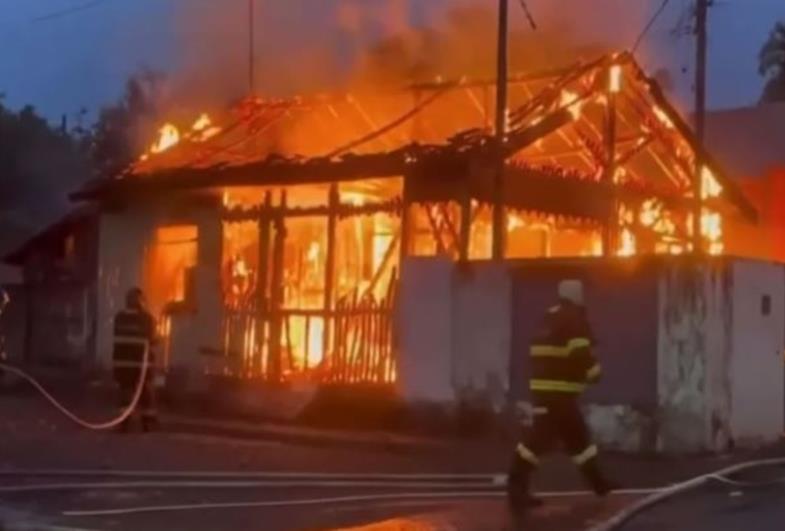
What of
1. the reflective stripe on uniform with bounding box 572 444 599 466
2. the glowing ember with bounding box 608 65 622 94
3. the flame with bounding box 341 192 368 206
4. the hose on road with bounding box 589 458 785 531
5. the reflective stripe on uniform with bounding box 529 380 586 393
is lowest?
the hose on road with bounding box 589 458 785 531

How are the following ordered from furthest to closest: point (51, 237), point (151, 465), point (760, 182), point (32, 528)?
point (760, 182)
point (51, 237)
point (151, 465)
point (32, 528)

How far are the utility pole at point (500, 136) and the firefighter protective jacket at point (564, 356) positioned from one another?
24.9 feet

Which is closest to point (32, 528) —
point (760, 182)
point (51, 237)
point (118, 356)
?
point (118, 356)

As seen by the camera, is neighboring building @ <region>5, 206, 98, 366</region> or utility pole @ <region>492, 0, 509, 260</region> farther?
neighboring building @ <region>5, 206, 98, 366</region>

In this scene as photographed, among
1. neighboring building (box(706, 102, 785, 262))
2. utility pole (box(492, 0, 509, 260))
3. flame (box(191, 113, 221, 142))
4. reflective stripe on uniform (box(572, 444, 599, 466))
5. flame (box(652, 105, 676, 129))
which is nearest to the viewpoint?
reflective stripe on uniform (box(572, 444, 599, 466))

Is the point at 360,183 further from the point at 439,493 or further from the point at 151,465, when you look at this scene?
the point at 439,493

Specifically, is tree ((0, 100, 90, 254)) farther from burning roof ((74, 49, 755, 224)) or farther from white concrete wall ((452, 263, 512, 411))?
white concrete wall ((452, 263, 512, 411))

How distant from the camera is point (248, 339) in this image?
2166cm

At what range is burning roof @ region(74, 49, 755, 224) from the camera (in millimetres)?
21281

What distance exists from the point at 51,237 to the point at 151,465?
1240 cm

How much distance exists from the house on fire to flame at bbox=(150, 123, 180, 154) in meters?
0.07

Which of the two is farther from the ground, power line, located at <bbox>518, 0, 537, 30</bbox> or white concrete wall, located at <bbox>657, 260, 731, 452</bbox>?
power line, located at <bbox>518, 0, 537, 30</bbox>

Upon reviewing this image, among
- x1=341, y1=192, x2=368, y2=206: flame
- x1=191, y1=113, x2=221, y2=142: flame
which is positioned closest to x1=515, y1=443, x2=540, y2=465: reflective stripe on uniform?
x1=341, y1=192, x2=368, y2=206: flame

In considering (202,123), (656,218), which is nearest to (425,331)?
(656,218)
